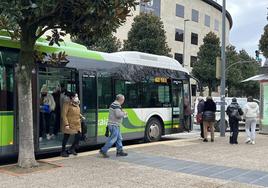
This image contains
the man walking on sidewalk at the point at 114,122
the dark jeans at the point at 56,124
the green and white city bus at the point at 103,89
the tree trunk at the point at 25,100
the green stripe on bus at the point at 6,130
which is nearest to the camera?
Answer: the tree trunk at the point at 25,100

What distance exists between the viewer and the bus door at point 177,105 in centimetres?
1641

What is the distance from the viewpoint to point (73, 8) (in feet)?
29.0

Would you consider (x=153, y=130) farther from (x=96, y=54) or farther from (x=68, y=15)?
(x=68, y=15)

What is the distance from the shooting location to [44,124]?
37.2 ft

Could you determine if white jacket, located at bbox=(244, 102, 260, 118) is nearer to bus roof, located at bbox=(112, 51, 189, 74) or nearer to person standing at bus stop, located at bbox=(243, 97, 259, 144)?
person standing at bus stop, located at bbox=(243, 97, 259, 144)

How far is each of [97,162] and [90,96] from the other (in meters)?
2.84

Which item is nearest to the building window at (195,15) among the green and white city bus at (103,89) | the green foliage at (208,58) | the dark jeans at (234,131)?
the green foliage at (208,58)

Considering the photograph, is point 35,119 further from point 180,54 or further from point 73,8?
point 180,54

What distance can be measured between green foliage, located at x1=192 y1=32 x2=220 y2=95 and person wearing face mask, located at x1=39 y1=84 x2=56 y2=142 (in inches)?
1533

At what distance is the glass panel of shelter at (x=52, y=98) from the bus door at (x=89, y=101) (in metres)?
0.31

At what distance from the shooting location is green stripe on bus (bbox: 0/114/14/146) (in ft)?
33.6

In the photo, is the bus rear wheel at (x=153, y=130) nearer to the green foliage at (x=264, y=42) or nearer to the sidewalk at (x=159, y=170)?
the sidewalk at (x=159, y=170)

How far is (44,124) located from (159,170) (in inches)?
136

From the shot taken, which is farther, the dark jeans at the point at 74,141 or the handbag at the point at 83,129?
the handbag at the point at 83,129
